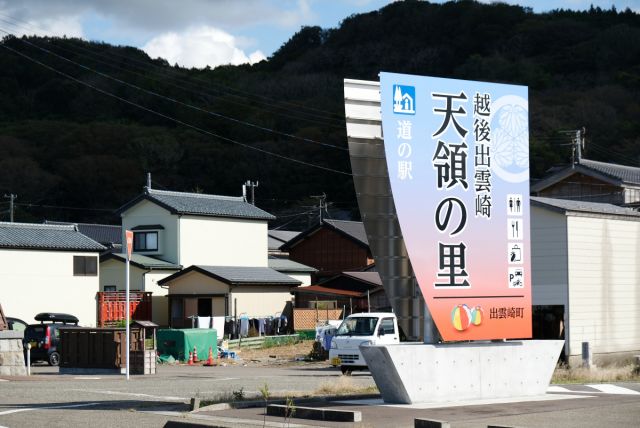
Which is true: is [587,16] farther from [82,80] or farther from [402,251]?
[402,251]

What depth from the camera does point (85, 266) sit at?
153ft

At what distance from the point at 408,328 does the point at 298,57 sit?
123229 mm

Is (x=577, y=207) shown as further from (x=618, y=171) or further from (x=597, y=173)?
(x=618, y=171)

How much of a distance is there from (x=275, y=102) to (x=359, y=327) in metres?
85.5

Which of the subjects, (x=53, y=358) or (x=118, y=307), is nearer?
(x=53, y=358)

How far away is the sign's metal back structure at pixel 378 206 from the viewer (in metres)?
16.6

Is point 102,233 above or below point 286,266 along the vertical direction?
above

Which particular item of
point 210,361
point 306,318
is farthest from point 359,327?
point 306,318

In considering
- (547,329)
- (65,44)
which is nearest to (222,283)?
(547,329)

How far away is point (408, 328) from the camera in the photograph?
57.5 ft

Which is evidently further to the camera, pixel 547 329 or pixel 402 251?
pixel 547 329

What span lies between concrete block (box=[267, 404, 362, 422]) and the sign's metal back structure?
306 cm

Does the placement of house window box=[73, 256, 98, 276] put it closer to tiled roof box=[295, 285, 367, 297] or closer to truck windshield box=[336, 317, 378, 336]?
tiled roof box=[295, 285, 367, 297]

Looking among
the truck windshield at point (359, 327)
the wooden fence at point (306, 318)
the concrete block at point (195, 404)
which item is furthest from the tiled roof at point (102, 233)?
the concrete block at point (195, 404)
